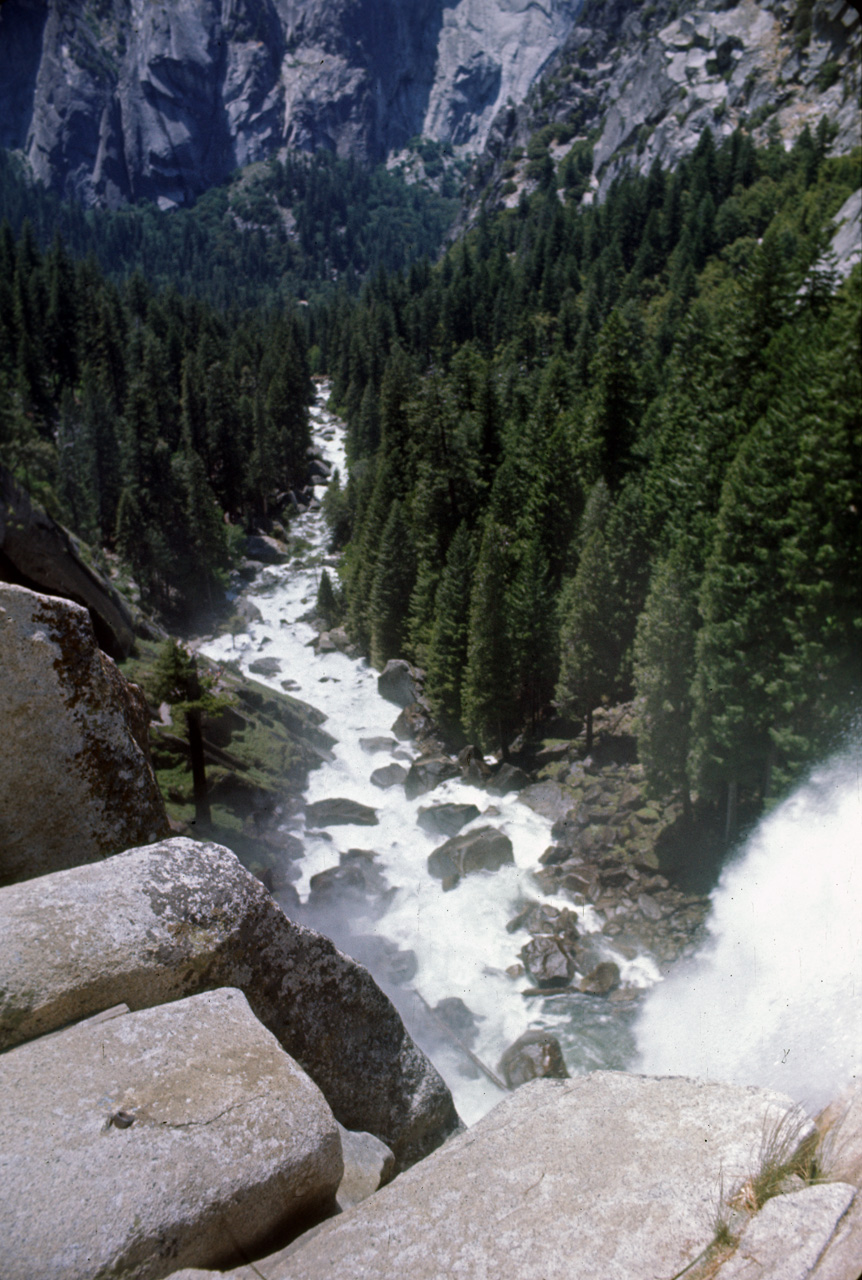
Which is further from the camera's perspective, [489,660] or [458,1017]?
[489,660]

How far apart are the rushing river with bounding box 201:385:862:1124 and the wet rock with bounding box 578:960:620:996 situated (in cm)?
28

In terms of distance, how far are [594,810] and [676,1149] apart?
29.2 metres

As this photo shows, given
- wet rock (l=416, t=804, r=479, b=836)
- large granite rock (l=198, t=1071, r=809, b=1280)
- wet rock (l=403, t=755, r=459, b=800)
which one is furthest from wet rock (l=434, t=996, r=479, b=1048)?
large granite rock (l=198, t=1071, r=809, b=1280)

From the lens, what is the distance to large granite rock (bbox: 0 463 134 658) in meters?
26.2

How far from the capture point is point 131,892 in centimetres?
586

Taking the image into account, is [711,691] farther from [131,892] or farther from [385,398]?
[385,398]

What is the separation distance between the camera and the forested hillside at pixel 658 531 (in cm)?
2155

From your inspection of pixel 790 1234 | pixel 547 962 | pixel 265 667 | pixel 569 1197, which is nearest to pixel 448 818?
pixel 547 962

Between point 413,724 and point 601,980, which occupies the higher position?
point 601,980

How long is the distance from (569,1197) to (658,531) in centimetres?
3362

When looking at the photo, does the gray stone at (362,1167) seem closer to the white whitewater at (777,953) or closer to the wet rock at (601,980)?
the white whitewater at (777,953)

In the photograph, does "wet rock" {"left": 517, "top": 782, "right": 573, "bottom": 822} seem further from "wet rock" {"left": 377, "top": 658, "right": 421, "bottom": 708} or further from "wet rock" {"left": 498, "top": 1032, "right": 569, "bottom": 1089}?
"wet rock" {"left": 377, "top": 658, "right": 421, "bottom": 708}

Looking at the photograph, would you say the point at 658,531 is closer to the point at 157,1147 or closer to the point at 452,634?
the point at 452,634

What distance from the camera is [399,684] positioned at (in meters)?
48.7
